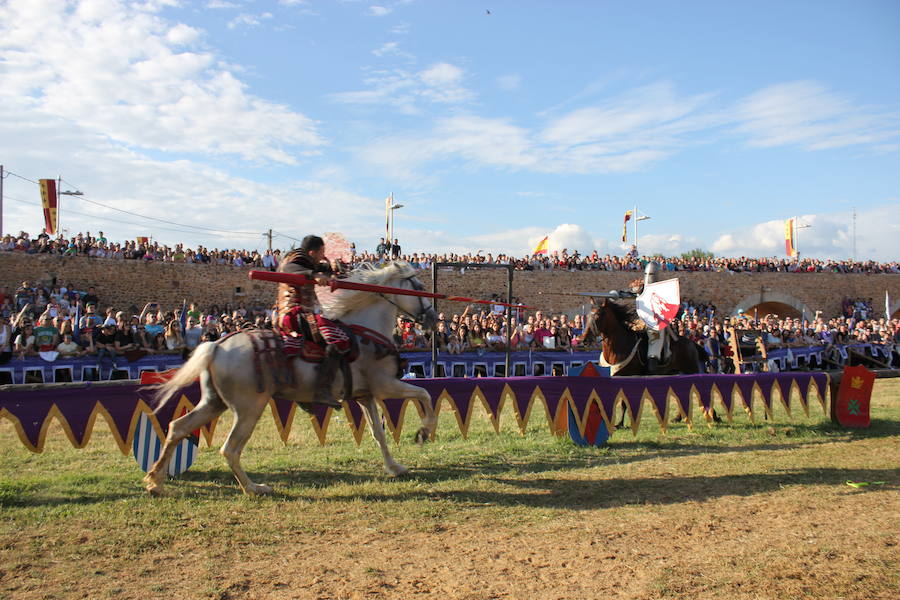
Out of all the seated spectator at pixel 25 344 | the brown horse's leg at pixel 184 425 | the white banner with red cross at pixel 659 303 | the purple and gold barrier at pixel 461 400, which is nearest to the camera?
the brown horse's leg at pixel 184 425

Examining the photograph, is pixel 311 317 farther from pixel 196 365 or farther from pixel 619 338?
pixel 619 338

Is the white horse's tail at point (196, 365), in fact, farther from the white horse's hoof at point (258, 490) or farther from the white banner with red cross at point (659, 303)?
the white banner with red cross at point (659, 303)

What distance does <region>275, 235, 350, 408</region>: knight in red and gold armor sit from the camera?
6.09 meters

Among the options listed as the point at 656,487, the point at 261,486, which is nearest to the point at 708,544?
the point at 656,487

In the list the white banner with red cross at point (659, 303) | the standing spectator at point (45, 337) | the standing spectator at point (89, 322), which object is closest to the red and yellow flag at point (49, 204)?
the standing spectator at point (89, 322)

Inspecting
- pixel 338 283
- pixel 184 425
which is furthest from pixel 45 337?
pixel 338 283

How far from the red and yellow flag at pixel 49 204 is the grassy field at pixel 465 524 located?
24331 mm

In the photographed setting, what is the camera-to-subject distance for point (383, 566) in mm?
4352

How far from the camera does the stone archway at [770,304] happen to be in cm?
3828

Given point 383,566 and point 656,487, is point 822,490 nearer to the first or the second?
point 656,487

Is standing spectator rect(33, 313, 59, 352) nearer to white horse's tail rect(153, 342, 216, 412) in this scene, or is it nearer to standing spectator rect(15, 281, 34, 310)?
white horse's tail rect(153, 342, 216, 412)

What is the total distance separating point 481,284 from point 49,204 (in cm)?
2047

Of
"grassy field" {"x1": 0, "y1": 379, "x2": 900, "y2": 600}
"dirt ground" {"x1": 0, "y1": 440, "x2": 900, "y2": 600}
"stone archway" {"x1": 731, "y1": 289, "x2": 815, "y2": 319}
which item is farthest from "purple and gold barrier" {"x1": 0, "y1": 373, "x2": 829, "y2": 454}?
"stone archway" {"x1": 731, "y1": 289, "x2": 815, "y2": 319}

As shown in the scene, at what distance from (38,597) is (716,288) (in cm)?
3866
